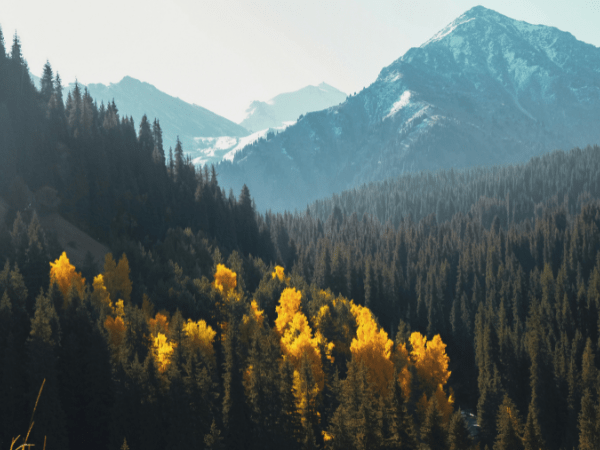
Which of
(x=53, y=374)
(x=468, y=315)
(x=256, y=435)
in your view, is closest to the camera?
(x=53, y=374)

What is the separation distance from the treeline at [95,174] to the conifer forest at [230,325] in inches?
19.5

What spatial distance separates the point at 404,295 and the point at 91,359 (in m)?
95.8

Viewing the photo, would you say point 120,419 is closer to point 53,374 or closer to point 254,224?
point 53,374

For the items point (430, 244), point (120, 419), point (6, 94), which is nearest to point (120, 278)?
point (120, 419)

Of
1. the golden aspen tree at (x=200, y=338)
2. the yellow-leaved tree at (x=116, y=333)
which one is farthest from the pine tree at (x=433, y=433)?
the yellow-leaved tree at (x=116, y=333)

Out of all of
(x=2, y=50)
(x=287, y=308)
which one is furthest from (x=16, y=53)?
(x=287, y=308)

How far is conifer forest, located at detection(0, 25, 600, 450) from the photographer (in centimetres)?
5019

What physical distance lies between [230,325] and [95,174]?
253 ft

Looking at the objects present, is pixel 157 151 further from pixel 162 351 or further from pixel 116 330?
pixel 162 351

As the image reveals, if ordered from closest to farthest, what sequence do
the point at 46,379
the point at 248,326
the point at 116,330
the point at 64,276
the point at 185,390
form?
the point at 46,379 < the point at 185,390 < the point at 116,330 < the point at 248,326 < the point at 64,276

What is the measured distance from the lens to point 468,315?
371 ft

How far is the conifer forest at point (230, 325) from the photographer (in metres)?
50.2

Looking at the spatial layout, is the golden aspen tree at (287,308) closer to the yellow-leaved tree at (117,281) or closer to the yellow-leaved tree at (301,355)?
the yellow-leaved tree at (301,355)

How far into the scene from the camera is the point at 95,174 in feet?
414
